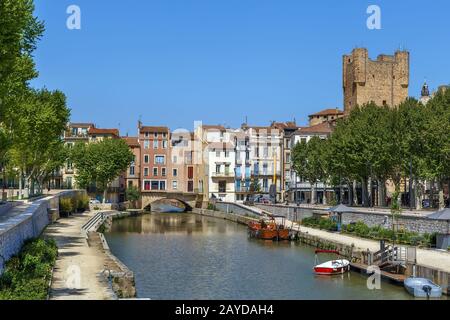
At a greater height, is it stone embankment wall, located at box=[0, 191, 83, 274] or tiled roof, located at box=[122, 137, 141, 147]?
tiled roof, located at box=[122, 137, 141, 147]

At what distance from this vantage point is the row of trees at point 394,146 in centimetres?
6412

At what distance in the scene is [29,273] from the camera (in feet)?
94.0

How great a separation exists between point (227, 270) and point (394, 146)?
3399cm

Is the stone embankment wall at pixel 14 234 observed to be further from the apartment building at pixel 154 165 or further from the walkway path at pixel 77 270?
the apartment building at pixel 154 165

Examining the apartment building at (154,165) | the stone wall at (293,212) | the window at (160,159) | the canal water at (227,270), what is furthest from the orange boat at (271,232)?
the window at (160,159)

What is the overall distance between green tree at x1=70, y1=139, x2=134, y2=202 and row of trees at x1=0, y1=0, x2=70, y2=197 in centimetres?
1524

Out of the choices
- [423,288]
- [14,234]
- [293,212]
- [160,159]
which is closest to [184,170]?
[160,159]

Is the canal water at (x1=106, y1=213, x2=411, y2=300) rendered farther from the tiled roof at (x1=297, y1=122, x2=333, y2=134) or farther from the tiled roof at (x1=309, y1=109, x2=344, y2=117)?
the tiled roof at (x1=309, y1=109, x2=344, y2=117)

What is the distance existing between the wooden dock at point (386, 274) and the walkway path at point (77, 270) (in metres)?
16.8

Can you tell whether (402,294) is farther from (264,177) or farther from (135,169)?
(135,169)

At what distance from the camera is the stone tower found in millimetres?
112062

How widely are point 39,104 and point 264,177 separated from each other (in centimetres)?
6920

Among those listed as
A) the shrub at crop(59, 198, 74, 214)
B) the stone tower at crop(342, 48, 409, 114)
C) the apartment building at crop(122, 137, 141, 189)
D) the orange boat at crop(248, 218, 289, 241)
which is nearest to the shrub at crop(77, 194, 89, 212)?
the shrub at crop(59, 198, 74, 214)
